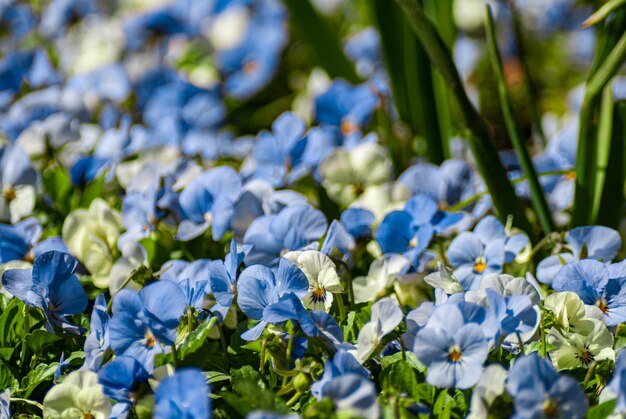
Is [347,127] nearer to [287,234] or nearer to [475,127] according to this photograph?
[475,127]

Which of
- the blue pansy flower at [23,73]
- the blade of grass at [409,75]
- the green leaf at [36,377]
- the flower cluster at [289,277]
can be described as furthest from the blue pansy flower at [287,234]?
the blue pansy flower at [23,73]

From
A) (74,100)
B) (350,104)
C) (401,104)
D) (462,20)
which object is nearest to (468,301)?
(350,104)

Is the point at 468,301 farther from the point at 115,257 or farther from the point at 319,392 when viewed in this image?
the point at 115,257

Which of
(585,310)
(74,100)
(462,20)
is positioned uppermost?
(74,100)

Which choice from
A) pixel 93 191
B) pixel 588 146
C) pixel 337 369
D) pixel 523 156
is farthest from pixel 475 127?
pixel 93 191

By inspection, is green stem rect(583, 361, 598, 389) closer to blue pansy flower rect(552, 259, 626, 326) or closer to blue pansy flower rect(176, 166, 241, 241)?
blue pansy flower rect(552, 259, 626, 326)

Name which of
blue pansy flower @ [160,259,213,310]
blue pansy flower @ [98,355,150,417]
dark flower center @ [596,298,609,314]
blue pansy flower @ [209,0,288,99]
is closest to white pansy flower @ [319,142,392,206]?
blue pansy flower @ [160,259,213,310]
